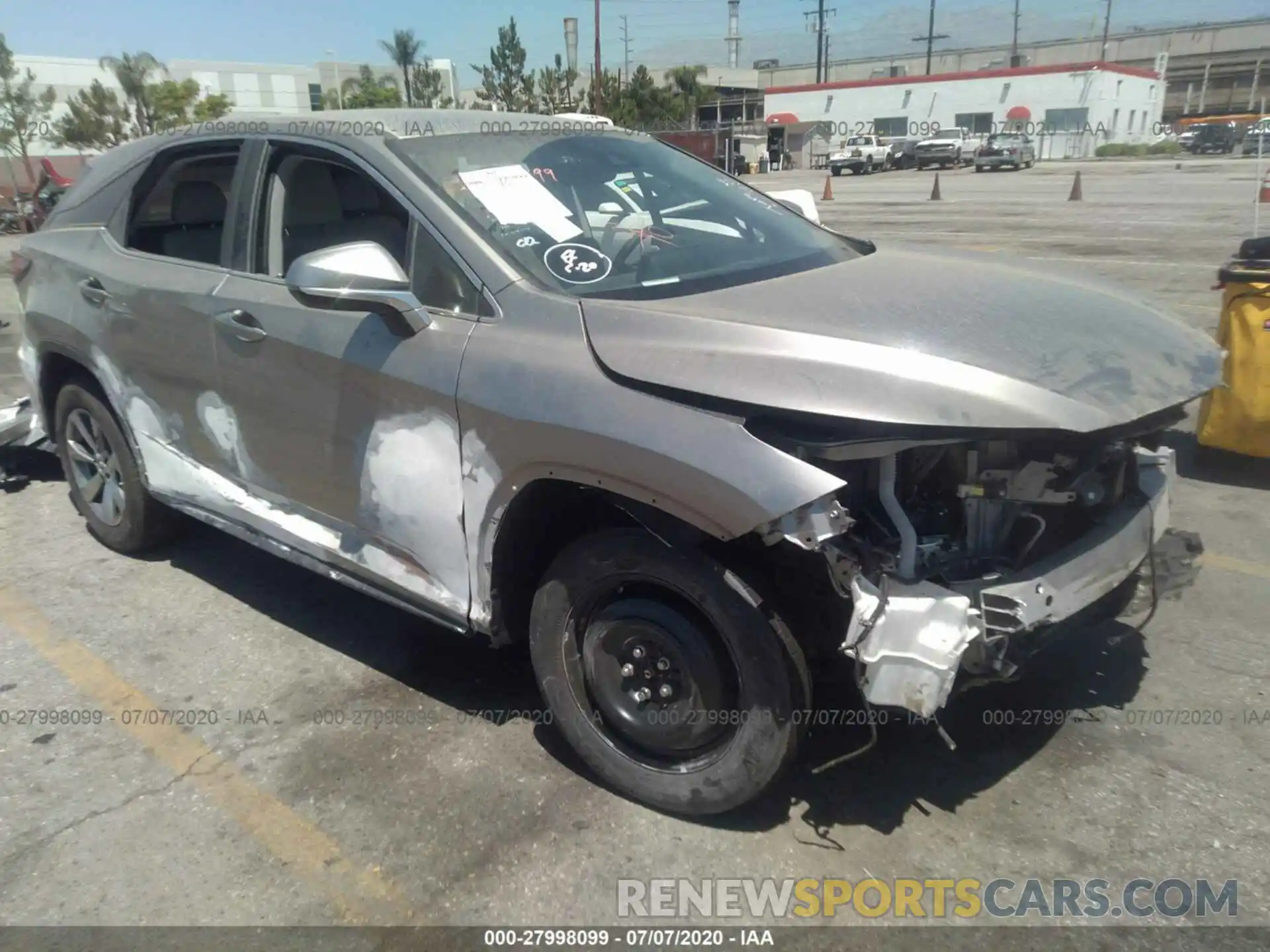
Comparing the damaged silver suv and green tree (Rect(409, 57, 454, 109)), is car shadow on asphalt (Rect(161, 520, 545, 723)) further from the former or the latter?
green tree (Rect(409, 57, 454, 109))

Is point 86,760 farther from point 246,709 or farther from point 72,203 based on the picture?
point 72,203

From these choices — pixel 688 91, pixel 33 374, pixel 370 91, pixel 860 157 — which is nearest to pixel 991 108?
pixel 860 157

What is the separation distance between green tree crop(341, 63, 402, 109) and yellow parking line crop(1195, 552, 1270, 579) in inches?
1990

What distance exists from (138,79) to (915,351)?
176 ft

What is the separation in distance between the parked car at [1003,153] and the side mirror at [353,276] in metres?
45.5

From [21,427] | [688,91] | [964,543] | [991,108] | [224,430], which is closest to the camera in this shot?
[964,543]

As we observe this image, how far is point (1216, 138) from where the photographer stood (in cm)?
5141

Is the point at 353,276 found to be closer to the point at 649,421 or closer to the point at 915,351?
the point at 649,421

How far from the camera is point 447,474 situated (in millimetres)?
2967

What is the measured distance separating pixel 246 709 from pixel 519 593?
121cm

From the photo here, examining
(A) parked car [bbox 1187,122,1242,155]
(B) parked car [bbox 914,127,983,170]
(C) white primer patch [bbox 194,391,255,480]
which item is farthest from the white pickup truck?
(C) white primer patch [bbox 194,391,255,480]

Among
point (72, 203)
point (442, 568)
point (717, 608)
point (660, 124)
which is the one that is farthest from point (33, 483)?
point (660, 124)

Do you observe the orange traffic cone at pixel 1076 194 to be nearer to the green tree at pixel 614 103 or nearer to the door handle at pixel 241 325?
the door handle at pixel 241 325

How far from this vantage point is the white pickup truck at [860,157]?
47.6m
